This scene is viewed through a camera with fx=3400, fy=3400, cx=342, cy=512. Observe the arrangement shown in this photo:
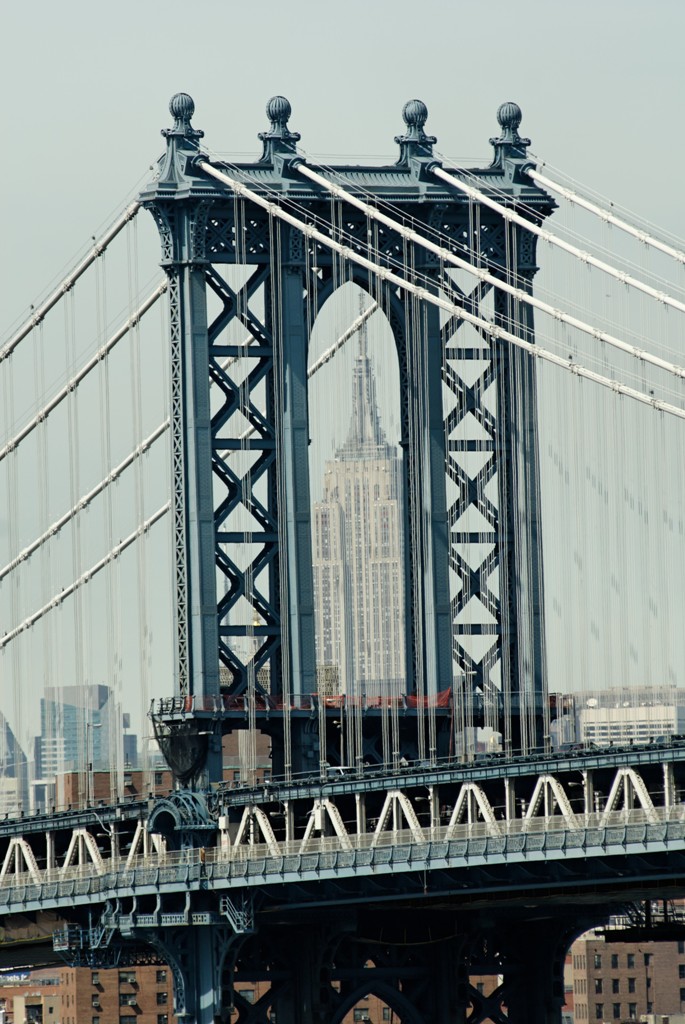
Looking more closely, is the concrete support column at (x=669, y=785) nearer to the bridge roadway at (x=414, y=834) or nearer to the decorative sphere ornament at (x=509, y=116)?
the bridge roadway at (x=414, y=834)

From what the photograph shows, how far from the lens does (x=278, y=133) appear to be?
12431 cm

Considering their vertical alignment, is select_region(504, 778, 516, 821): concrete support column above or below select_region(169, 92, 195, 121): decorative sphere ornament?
below

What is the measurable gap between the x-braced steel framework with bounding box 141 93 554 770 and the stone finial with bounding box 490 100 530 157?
0.90 metres

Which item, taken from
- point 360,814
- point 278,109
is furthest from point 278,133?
point 360,814

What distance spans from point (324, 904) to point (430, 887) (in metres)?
6.16

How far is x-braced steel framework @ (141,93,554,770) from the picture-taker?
4754 inches

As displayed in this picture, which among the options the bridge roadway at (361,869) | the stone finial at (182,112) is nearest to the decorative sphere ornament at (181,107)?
the stone finial at (182,112)

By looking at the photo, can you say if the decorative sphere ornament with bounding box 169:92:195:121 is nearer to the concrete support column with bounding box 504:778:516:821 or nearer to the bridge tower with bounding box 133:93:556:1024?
the bridge tower with bounding box 133:93:556:1024

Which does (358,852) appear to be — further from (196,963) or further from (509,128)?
(509,128)

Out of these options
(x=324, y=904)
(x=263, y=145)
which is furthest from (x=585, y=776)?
(x=263, y=145)

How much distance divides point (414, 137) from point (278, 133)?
5.48 metres

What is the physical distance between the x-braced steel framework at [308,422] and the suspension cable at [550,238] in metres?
0.74

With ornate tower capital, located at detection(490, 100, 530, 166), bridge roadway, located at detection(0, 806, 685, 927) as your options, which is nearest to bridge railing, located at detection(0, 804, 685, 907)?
bridge roadway, located at detection(0, 806, 685, 927)

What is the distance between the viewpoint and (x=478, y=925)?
122938 millimetres
